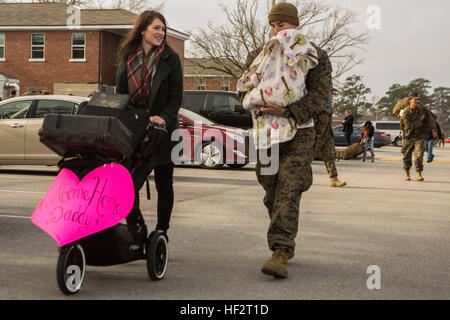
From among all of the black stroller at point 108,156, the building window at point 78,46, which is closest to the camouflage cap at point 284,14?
the black stroller at point 108,156

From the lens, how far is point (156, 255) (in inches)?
187

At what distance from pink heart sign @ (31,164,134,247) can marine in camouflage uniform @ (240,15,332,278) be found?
1269 mm

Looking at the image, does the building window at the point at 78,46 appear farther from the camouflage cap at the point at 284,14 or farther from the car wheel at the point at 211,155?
the camouflage cap at the point at 284,14

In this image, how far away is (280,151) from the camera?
202 inches

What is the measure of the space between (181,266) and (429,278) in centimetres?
194

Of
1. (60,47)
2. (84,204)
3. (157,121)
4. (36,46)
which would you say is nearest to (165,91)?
(157,121)

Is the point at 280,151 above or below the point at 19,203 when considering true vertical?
above

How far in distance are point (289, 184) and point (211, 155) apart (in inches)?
444

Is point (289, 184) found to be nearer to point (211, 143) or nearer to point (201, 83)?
point (211, 143)

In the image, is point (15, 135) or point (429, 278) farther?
point (15, 135)

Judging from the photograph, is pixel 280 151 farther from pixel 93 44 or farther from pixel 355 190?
pixel 93 44

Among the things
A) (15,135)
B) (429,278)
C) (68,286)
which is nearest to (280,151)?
(429,278)

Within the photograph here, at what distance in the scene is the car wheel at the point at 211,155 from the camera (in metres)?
16.1

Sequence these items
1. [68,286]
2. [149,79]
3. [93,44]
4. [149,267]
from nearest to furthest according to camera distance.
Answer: [68,286]
[149,267]
[149,79]
[93,44]
